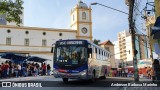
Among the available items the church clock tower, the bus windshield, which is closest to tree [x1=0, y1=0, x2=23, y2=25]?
the bus windshield

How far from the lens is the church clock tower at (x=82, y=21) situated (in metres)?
80.3

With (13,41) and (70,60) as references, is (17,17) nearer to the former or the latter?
(70,60)

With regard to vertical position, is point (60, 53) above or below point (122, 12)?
below

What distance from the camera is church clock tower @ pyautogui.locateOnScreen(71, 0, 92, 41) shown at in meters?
80.3

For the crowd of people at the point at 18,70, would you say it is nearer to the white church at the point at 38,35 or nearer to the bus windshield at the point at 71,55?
the bus windshield at the point at 71,55

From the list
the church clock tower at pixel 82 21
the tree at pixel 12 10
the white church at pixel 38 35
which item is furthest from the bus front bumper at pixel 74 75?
the church clock tower at pixel 82 21

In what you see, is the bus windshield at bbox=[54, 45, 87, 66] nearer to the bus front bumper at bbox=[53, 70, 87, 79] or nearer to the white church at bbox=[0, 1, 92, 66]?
the bus front bumper at bbox=[53, 70, 87, 79]

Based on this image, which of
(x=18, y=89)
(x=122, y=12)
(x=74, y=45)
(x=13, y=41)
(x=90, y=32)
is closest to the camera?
(x=18, y=89)

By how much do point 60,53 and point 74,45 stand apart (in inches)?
39.6

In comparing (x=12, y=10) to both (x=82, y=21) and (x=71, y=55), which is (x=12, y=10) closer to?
(x=71, y=55)

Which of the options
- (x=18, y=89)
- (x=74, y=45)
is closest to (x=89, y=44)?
(x=74, y=45)

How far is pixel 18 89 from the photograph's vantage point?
14.2 meters

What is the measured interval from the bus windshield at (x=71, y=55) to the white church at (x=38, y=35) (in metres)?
55.7

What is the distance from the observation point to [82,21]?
8212 cm
